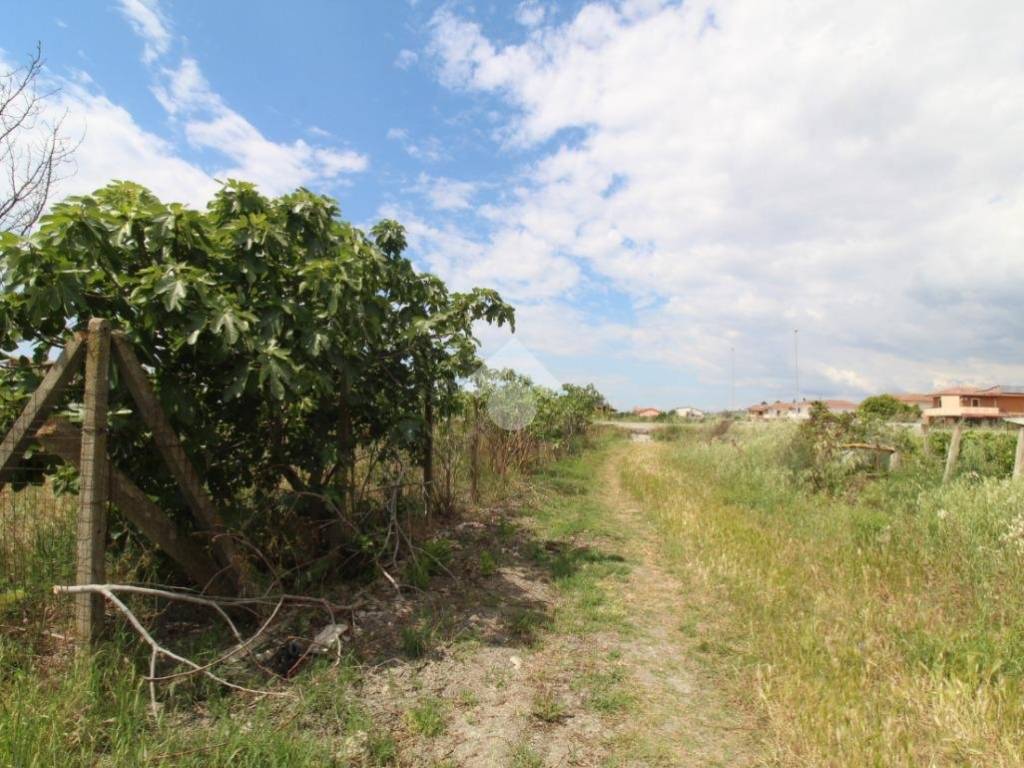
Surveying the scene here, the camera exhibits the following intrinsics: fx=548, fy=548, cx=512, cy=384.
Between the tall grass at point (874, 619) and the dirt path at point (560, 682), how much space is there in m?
0.35

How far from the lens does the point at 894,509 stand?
304 inches

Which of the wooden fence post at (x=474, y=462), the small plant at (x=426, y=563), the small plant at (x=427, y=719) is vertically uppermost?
the wooden fence post at (x=474, y=462)

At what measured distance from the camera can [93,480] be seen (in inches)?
119

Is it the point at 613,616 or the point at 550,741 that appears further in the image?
the point at 613,616

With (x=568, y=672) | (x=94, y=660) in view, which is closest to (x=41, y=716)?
(x=94, y=660)

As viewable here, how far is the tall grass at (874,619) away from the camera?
8.95 ft

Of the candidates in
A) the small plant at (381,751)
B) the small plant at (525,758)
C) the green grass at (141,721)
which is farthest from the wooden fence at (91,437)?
the small plant at (525,758)

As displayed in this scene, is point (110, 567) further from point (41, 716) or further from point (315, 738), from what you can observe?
point (315, 738)

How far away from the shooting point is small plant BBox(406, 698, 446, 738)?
113 inches

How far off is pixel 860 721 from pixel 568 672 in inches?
64.7

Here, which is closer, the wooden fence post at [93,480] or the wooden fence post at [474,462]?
the wooden fence post at [93,480]

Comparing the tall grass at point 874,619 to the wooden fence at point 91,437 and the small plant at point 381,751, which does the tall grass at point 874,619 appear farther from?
the wooden fence at point 91,437

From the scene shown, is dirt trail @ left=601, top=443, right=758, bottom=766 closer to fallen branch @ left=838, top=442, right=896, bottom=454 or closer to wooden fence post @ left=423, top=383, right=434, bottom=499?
wooden fence post @ left=423, top=383, right=434, bottom=499

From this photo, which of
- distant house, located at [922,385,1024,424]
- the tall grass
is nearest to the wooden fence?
the tall grass
